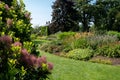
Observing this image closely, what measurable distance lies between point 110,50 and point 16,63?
13312mm

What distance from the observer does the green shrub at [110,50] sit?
1651 cm

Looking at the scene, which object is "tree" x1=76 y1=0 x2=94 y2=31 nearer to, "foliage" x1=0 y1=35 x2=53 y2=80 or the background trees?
the background trees

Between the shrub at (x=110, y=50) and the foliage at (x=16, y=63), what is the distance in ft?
42.0

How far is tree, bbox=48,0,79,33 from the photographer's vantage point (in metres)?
51.3

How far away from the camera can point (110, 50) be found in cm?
1667

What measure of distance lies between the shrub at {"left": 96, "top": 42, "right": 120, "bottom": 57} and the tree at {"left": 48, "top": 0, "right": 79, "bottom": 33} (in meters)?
33.4

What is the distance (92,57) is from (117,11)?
5218cm

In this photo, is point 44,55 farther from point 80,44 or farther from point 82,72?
point 80,44

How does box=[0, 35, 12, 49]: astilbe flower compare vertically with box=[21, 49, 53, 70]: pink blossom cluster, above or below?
above

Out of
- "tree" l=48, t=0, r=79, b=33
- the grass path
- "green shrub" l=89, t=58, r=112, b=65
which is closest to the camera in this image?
the grass path

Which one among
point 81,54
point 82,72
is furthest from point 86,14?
point 82,72

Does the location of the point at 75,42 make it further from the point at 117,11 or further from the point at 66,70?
the point at 117,11

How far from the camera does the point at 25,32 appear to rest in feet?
17.1

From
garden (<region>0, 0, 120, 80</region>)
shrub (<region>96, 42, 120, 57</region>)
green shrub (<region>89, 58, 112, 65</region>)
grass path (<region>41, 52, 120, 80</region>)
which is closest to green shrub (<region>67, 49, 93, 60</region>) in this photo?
garden (<region>0, 0, 120, 80</region>)
